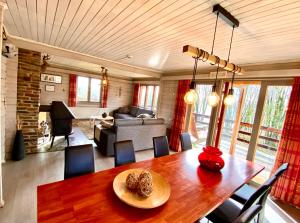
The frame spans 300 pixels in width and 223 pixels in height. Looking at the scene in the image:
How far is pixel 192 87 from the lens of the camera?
1.85 meters

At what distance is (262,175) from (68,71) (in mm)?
7728

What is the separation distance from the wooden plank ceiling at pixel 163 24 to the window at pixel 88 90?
4827mm

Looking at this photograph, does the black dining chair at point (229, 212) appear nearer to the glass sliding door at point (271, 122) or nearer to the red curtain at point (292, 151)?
the red curtain at point (292, 151)

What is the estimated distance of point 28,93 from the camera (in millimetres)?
3383

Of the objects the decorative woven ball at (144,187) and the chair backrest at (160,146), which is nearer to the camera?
the decorative woven ball at (144,187)

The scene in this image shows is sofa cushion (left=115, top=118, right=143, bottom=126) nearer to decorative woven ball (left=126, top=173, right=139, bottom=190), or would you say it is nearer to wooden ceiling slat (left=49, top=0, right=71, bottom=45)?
wooden ceiling slat (left=49, top=0, right=71, bottom=45)

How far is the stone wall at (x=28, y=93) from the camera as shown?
327 centimetres

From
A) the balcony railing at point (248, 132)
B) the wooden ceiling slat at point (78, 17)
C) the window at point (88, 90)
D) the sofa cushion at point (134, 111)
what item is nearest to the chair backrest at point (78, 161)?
the wooden ceiling slat at point (78, 17)

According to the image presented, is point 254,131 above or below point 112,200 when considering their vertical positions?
above

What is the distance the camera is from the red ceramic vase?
1957 millimetres

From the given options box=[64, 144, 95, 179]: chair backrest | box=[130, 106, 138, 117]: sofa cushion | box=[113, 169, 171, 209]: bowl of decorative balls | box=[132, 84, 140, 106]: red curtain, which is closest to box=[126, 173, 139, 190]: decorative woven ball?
box=[113, 169, 171, 209]: bowl of decorative balls

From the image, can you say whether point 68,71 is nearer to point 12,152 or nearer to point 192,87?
point 12,152

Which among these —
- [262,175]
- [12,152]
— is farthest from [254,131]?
[12,152]

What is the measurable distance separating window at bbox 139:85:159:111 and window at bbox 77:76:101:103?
220 centimetres
